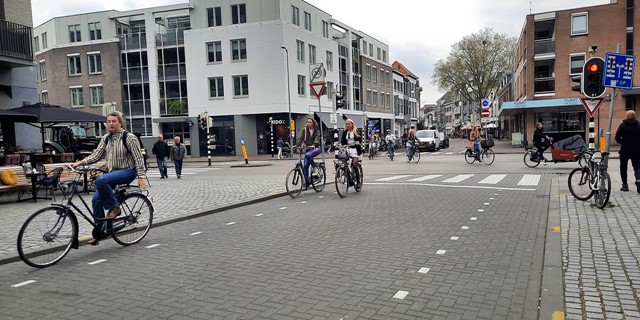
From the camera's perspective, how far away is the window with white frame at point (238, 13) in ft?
126

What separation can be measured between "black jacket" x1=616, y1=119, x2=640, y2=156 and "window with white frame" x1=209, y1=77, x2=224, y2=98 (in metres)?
33.6

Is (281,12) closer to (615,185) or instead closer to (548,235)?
(615,185)

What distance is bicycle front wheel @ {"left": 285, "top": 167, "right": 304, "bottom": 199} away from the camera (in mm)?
10875

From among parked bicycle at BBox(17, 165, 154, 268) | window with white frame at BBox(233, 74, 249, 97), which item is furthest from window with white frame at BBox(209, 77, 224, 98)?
parked bicycle at BBox(17, 165, 154, 268)

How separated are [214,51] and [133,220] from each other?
3492 cm

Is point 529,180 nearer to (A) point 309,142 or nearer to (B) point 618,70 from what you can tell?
(B) point 618,70

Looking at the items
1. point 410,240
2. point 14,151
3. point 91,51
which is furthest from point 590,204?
point 91,51

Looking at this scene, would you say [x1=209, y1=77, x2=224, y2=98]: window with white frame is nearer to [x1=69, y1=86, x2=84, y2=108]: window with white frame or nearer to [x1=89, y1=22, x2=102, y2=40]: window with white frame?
[x1=89, y1=22, x2=102, y2=40]: window with white frame

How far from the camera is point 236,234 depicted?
6.98 m

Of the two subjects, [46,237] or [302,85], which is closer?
[46,237]

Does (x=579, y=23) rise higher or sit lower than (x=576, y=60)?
higher

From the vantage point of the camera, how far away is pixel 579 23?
115ft

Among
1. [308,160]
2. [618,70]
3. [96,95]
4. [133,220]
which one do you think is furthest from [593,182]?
[96,95]

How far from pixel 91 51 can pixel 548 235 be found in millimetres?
45746
